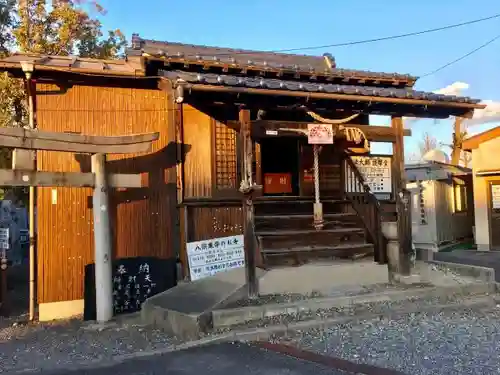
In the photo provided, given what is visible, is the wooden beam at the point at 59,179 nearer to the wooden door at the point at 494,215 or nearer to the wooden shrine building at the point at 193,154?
the wooden shrine building at the point at 193,154

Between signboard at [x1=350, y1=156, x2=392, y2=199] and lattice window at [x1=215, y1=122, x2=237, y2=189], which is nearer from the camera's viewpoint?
lattice window at [x1=215, y1=122, x2=237, y2=189]

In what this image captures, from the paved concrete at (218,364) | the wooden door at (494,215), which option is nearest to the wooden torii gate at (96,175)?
the paved concrete at (218,364)

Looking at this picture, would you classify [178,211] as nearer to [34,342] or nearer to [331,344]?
[34,342]

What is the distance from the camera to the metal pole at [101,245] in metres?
8.40

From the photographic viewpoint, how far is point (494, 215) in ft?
57.0

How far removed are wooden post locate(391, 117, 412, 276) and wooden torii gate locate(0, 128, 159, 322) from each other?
468 centimetres

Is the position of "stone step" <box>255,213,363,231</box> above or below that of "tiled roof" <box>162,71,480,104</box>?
below

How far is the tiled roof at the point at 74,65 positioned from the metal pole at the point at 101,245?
5.80 feet

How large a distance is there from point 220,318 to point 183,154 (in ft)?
12.1

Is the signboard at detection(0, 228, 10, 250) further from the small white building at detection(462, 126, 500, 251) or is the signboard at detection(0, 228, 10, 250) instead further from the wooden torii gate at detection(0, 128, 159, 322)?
the small white building at detection(462, 126, 500, 251)

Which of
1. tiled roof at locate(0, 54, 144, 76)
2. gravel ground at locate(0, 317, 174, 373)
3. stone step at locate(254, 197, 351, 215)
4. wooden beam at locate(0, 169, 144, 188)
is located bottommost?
gravel ground at locate(0, 317, 174, 373)

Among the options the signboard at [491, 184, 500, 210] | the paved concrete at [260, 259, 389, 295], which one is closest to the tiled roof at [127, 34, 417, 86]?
the paved concrete at [260, 259, 389, 295]

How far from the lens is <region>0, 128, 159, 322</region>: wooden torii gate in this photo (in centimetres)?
770

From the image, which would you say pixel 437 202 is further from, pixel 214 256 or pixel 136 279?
pixel 136 279
